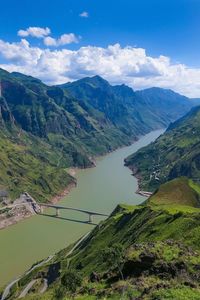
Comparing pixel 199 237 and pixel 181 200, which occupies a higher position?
pixel 199 237

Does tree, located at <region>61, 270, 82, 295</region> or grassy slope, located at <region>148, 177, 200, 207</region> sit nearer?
tree, located at <region>61, 270, 82, 295</region>

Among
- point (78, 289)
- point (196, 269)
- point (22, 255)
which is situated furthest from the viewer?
point (22, 255)

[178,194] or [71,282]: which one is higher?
[71,282]

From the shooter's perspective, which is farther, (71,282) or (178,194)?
(178,194)

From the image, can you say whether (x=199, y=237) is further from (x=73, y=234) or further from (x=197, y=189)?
(x=73, y=234)

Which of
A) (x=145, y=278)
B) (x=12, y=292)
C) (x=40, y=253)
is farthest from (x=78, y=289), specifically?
(x=40, y=253)

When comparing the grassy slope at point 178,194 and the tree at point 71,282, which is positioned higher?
the tree at point 71,282

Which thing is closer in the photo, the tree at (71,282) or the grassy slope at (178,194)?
the tree at (71,282)

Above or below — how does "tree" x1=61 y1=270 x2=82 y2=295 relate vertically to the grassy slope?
above

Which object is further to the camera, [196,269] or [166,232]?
[166,232]

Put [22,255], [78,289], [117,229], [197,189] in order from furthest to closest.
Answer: [197,189] → [22,255] → [117,229] → [78,289]

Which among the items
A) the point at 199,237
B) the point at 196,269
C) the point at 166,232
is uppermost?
the point at 196,269
